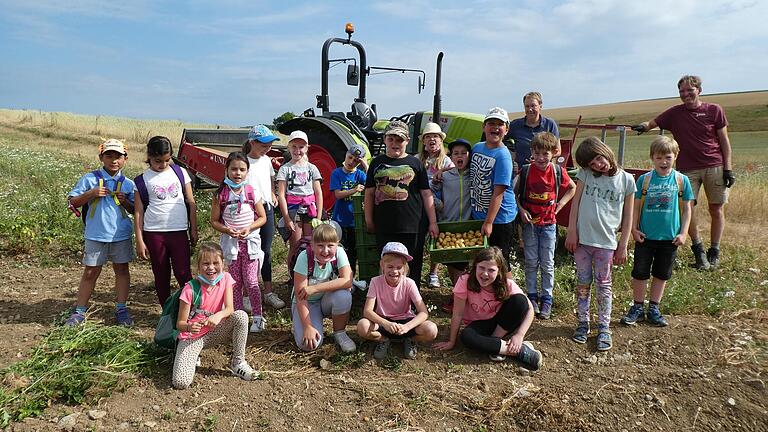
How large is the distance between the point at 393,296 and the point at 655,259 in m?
2.14

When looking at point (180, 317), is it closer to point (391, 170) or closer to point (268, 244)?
point (268, 244)

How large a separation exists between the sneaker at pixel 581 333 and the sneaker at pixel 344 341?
1677 mm

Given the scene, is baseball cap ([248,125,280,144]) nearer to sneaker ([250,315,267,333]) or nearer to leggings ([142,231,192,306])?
leggings ([142,231,192,306])

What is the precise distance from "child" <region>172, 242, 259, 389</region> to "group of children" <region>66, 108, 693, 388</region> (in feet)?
0.05

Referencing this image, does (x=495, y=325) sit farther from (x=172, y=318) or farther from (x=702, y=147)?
(x=702, y=147)

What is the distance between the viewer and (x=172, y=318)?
3.54m

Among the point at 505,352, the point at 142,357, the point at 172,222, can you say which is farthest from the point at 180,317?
the point at 505,352

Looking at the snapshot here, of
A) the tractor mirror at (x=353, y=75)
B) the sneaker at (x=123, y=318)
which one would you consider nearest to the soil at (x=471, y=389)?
the sneaker at (x=123, y=318)

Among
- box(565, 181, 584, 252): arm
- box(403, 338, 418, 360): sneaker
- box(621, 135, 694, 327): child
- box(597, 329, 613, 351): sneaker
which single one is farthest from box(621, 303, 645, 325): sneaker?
box(403, 338, 418, 360): sneaker

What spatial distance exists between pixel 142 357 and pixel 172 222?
1.11 m

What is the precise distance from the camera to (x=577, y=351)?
388 cm

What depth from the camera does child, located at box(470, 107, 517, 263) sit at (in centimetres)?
413

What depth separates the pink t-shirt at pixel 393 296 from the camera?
380cm

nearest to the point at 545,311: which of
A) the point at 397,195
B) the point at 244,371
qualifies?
the point at 397,195
